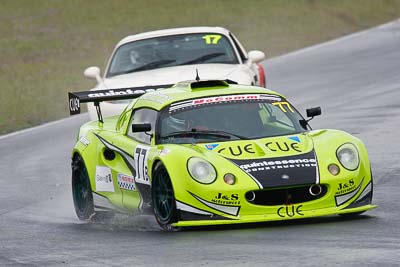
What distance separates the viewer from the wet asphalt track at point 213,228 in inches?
346

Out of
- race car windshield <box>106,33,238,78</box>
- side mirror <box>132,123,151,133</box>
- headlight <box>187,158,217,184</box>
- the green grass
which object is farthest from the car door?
the green grass

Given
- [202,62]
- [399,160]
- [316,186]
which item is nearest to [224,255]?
[316,186]

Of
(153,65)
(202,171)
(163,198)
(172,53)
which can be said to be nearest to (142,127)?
(163,198)

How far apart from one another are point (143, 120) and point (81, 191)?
50.2 inches

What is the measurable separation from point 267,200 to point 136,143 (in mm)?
1785

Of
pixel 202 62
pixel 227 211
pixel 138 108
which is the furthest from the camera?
pixel 202 62

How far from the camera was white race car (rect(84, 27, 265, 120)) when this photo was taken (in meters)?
16.8

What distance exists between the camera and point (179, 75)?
16.7m

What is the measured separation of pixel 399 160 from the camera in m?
14.2

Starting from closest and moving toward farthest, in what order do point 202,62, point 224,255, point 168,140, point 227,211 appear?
point 224,255, point 227,211, point 168,140, point 202,62

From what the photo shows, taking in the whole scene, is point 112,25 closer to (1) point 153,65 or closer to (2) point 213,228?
(1) point 153,65

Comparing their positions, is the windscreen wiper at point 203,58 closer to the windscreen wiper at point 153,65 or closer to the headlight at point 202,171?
the windscreen wiper at point 153,65

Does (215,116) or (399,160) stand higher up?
(215,116)

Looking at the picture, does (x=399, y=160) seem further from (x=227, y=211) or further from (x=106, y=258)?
(x=106, y=258)
